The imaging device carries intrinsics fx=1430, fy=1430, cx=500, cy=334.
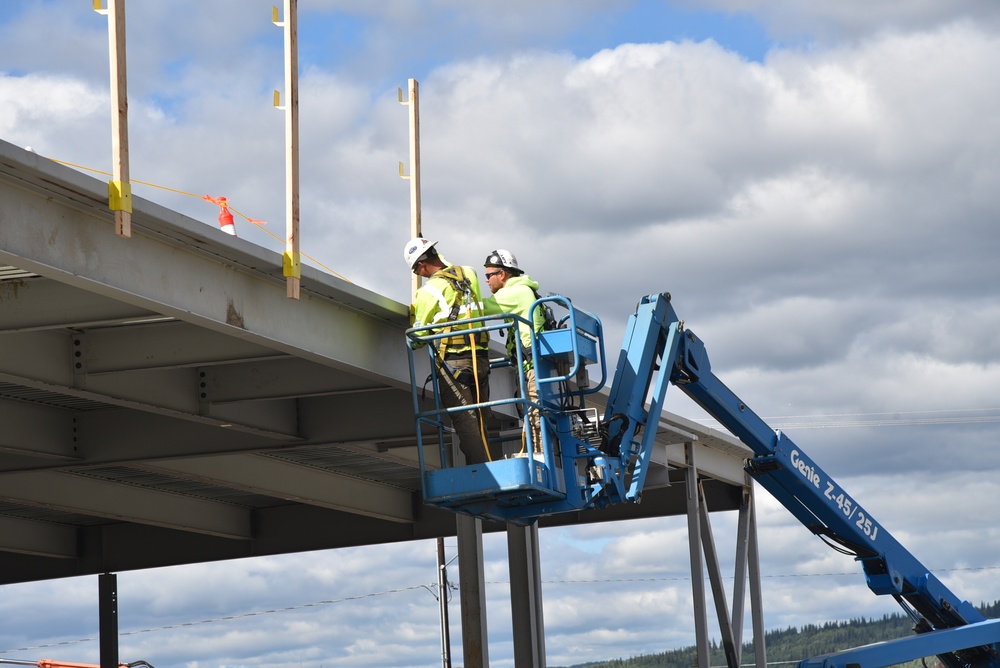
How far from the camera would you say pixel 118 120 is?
9.68 metres

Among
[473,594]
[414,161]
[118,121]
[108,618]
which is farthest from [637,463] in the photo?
[108,618]

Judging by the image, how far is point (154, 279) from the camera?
10.7 metres

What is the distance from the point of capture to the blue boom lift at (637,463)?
1189cm

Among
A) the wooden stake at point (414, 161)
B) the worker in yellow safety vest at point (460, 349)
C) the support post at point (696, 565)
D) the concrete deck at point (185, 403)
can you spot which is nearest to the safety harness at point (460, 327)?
the worker in yellow safety vest at point (460, 349)

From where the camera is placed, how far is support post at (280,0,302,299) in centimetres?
1159

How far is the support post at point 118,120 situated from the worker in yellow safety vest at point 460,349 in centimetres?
308

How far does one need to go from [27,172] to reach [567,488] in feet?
17.3

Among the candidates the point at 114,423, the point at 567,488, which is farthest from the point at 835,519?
the point at 114,423

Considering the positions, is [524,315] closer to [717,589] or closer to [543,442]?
[543,442]

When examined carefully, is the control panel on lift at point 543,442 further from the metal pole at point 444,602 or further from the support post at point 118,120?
the metal pole at point 444,602

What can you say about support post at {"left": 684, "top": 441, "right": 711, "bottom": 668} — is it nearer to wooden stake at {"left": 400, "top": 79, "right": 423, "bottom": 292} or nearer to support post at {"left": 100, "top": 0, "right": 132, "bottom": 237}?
wooden stake at {"left": 400, "top": 79, "right": 423, "bottom": 292}

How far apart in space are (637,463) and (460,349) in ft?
7.10

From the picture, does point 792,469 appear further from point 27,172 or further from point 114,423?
point 27,172

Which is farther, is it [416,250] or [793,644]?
[793,644]
